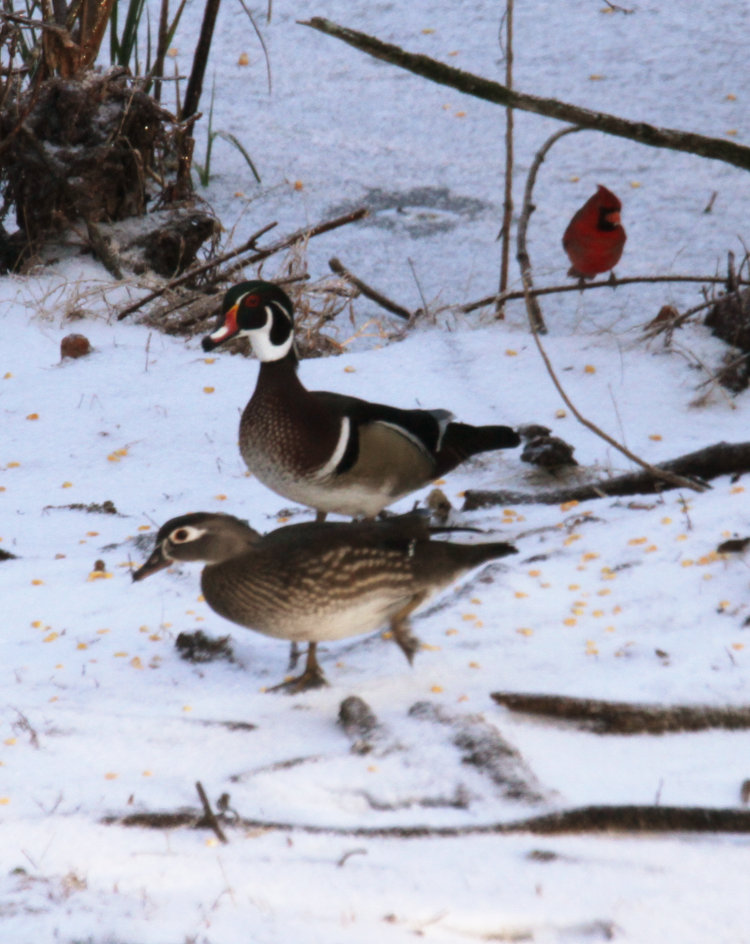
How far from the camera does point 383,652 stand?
346cm

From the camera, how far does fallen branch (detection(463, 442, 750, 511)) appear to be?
4.37 metres

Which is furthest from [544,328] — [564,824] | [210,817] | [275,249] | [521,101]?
[210,817]

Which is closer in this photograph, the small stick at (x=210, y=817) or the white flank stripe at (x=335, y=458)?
the small stick at (x=210, y=817)

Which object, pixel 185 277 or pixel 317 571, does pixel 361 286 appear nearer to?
pixel 185 277

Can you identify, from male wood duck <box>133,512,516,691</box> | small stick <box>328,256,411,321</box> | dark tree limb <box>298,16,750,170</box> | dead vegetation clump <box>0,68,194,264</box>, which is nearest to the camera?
dark tree limb <box>298,16,750,170</box>

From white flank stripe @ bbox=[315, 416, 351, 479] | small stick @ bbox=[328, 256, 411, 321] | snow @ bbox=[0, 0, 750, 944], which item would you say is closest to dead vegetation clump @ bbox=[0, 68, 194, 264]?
snow @ bbox=[0, 0, 750, 944]

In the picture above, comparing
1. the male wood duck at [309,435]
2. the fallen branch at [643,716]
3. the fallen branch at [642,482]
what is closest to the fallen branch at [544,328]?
the fallen branch at [642,482]

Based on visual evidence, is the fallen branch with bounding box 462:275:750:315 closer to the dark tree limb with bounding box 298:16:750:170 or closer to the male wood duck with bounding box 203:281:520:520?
the male wood duck with bounding box 203:281:520:520

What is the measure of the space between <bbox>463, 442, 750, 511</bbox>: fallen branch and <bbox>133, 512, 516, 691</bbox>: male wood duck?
124 cm

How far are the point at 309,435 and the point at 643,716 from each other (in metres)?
1.40

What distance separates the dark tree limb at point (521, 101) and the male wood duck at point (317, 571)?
102 centimetres

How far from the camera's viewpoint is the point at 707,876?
2293 millimetres

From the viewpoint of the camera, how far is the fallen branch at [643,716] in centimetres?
286

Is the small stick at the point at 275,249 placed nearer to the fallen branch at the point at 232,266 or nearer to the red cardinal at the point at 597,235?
the fallen branch at the point at 232,266
